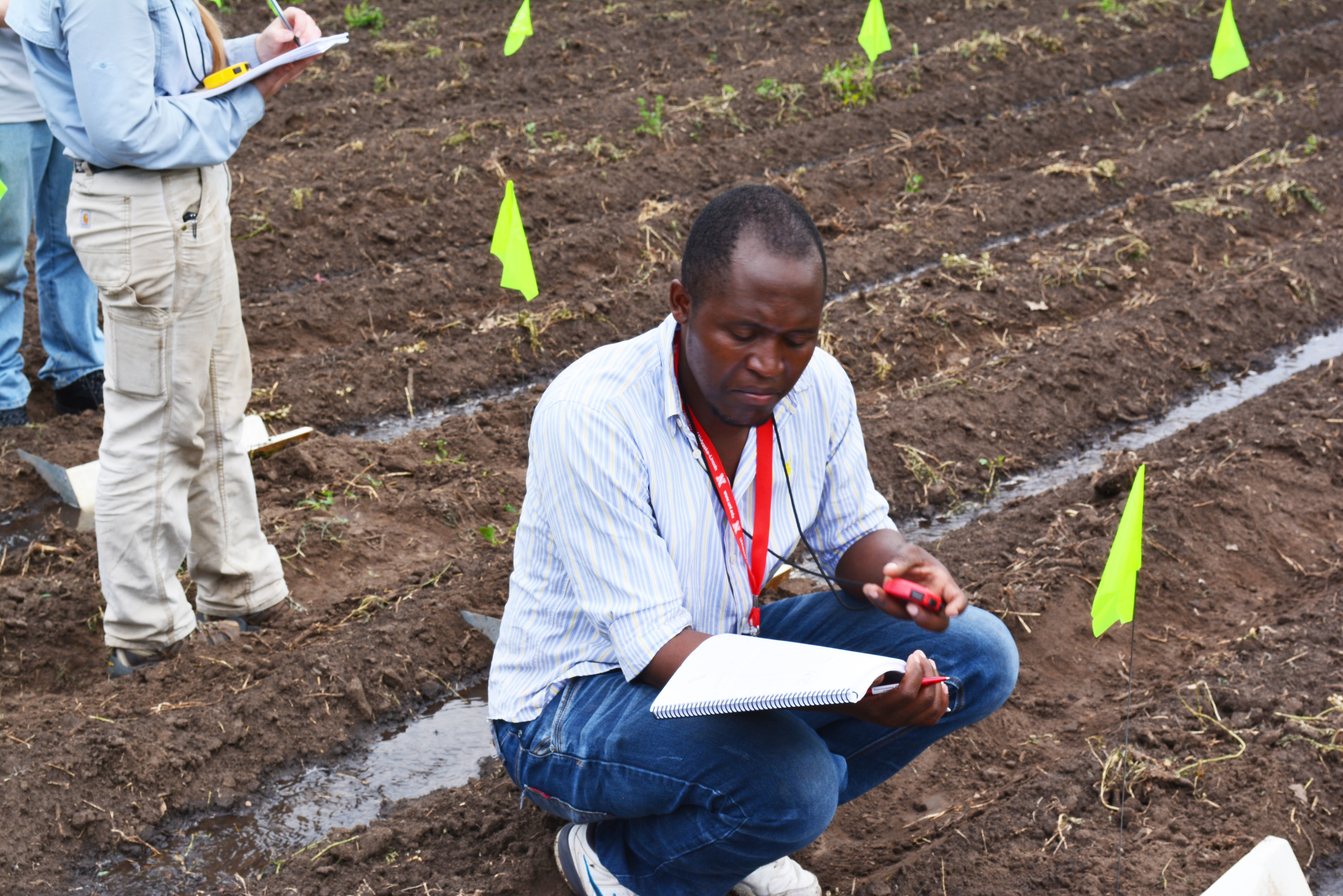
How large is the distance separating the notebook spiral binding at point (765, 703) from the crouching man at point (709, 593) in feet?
0.64

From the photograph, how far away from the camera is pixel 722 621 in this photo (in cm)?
238

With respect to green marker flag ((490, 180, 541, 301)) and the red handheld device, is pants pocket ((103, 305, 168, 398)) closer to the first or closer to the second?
green marker flag ((490, 180, 541, 301))

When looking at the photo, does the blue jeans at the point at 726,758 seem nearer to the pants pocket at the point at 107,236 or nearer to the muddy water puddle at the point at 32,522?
the pants pocket at the point at 107,236

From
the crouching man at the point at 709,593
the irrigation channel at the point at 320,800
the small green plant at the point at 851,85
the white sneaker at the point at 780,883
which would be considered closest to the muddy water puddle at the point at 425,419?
the irrigation channel at the point at 320,800

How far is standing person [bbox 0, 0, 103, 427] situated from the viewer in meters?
4.50

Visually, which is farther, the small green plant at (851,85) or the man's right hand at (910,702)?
the small green plant at (851,85)

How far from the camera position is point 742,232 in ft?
6.91

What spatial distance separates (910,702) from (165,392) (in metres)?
2.04

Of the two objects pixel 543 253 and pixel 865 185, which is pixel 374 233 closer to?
pixel 543 253

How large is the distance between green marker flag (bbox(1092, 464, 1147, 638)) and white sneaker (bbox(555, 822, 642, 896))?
0.81 meters

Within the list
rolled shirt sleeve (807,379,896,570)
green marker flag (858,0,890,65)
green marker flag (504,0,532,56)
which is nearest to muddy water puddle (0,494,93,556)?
rolled shirt sleeve (807,379,896,570)

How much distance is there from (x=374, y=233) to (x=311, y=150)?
1.38 metres

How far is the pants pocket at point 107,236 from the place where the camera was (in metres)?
2.96

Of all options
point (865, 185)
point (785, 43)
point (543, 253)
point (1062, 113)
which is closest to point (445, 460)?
point (543, 253)
